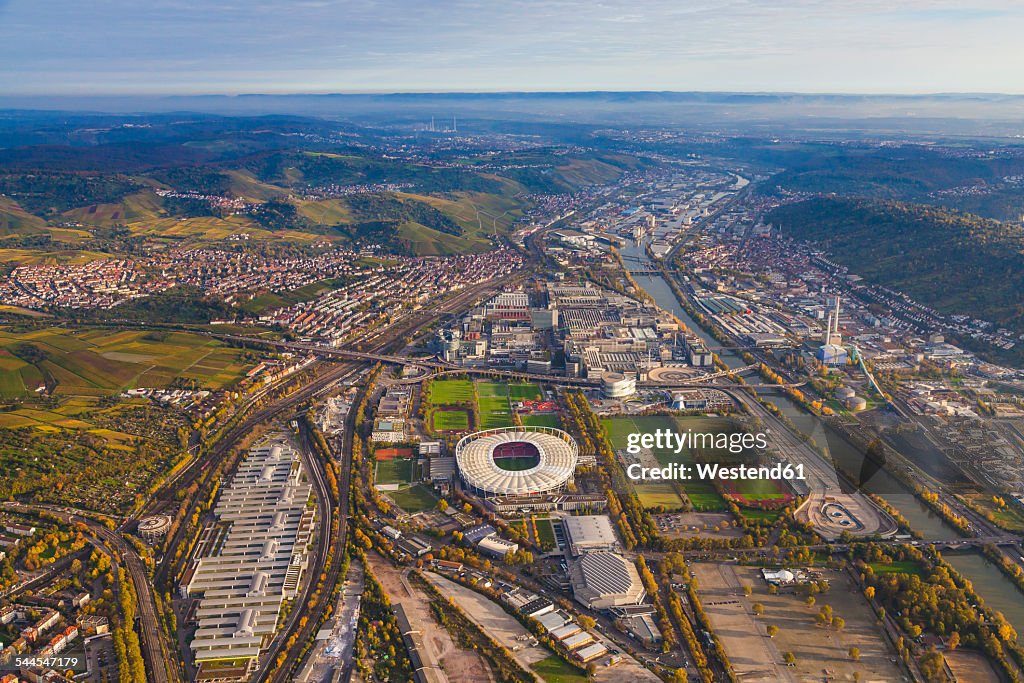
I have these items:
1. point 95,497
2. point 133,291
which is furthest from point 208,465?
point 133,291

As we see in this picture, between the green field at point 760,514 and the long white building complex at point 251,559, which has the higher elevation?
the green field at point 760,514

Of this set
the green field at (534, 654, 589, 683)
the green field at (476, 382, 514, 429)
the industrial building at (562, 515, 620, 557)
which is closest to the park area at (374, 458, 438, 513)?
the green field at (476, 382, 514, 429)

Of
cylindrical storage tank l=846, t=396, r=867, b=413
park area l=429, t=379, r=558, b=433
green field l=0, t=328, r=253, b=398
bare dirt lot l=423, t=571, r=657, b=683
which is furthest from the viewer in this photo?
green field l=0, t=328, r=253, b=398

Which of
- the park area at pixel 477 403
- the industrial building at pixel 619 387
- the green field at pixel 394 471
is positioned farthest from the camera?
the industrial building at pixel 619 387

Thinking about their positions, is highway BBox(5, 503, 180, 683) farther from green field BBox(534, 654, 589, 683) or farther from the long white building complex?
green field BBox(534, 654, 589, 683)

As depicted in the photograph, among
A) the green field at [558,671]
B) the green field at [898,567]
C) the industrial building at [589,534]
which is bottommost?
the green field at [558,671]

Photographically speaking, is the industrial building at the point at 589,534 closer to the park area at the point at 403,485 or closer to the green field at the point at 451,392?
the park area at the point at 403,485

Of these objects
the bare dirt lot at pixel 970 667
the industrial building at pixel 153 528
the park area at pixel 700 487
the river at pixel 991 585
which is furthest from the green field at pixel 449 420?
the bare dirt lot at pixel 970 667
